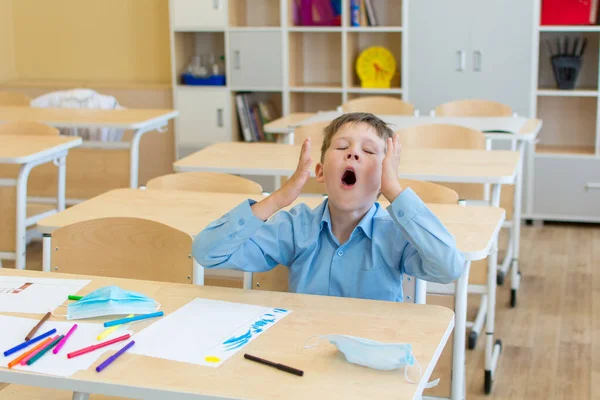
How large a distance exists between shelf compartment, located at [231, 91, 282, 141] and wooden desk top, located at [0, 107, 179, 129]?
3.46ft

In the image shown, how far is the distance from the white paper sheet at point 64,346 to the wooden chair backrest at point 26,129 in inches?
96.1

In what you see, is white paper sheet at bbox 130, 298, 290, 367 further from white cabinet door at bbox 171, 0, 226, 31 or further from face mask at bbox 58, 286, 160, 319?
white cabinet door at bbox 171, 0, 226, 31

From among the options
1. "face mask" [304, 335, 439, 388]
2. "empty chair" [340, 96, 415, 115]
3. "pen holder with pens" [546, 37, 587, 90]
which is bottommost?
"face mask" [304, 335, 439, 388]

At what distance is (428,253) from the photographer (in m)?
1.65

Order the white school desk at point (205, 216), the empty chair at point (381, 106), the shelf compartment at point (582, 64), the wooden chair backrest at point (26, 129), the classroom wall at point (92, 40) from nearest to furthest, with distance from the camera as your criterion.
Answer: the white school desk at point (205, 216) < the wooden chair backrest at point (26, 129) < the empty chair at point (381, 106) < the shelf compartment at point (582, 64) < the classroom wall at point (92, 40)

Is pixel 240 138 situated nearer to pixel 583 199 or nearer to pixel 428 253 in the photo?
pixel 583 199

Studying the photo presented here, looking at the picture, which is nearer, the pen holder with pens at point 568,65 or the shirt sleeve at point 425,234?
the shirt sleeve at point 425,234

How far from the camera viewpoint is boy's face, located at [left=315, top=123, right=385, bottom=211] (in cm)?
175

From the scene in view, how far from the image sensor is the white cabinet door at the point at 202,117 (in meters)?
5.73

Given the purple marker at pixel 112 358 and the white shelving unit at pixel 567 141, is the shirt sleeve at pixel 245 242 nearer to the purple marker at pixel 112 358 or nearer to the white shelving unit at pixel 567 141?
the purple marker at pixel 112 358

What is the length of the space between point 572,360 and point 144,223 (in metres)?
1.87

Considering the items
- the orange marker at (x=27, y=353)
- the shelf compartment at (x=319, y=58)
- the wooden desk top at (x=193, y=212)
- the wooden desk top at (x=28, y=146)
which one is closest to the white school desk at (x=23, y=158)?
the wooden desk top at (x=28, y=146)

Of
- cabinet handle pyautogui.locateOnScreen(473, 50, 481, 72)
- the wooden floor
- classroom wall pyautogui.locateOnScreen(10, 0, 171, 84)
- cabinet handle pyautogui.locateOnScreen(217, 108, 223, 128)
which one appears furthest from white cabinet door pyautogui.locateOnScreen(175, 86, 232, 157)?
cabinet handle pyautogui.locateOnScreen(473, 50, 481, 72)

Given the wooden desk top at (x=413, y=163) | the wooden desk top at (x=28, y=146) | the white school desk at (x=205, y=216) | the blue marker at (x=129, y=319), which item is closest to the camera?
the blue marker at (x=129, y=319)
